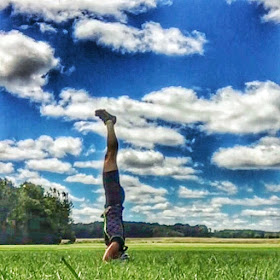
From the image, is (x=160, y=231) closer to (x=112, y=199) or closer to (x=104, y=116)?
(x=112, y=199)

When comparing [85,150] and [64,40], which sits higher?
[64,40]

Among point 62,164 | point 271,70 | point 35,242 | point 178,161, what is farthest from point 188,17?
point 35,242

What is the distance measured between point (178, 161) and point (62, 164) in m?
0.56

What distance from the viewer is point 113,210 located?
255 cm

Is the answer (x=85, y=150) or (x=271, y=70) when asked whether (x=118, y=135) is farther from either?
(x=271, y=70)

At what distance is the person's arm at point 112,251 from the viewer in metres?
2.44

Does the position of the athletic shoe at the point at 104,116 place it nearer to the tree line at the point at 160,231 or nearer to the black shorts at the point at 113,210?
the black shorts at the point at 113,210

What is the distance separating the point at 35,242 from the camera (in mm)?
3271

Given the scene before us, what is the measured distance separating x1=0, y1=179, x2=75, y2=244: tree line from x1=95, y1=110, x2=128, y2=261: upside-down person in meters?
0.43

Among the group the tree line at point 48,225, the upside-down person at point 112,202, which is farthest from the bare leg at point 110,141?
the tree line at point 48,225

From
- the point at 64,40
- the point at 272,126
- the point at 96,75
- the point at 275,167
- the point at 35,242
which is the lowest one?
the point at 35,242

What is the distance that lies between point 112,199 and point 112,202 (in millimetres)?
12

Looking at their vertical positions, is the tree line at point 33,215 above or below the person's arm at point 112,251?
above

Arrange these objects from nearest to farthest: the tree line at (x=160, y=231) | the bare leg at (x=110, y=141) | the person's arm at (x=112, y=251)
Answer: the person's arm at (x=112, y=251)
the bare leg at (x=110, y=141)
the tree line at (x=160, y=231)
